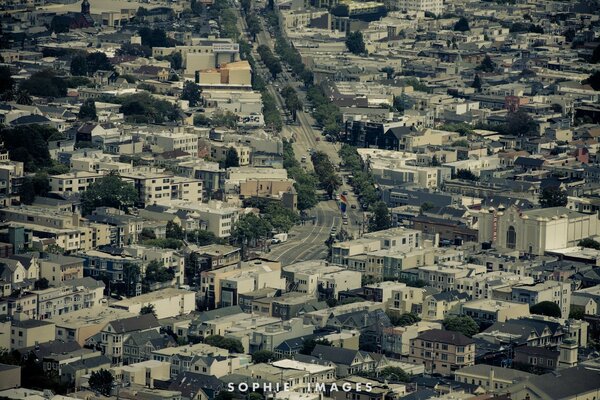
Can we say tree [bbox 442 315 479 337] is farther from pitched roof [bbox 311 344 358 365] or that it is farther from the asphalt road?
the asphalt road

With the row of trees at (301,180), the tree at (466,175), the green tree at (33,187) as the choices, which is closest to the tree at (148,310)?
the green tree at (33,187)

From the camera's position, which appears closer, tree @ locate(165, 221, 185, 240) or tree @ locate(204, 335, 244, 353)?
tree @ locate(204, 335, 244, 353)

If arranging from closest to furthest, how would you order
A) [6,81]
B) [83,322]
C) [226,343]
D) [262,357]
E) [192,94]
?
[262,357] → [226,343] → [83,322] → [6,81] → [192,94]

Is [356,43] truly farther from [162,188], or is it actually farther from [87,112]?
[162,188]

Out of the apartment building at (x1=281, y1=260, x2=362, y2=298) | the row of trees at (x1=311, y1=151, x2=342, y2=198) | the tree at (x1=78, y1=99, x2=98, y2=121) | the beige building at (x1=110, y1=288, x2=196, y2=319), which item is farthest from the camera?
the tree at (x1=78, y1=99, x2=98, y2=121)

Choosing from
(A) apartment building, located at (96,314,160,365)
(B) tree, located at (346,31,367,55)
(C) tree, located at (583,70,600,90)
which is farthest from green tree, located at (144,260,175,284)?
(B) tree, located at (346,31,367,55)

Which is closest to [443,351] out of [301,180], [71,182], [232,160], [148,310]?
[148,310]
